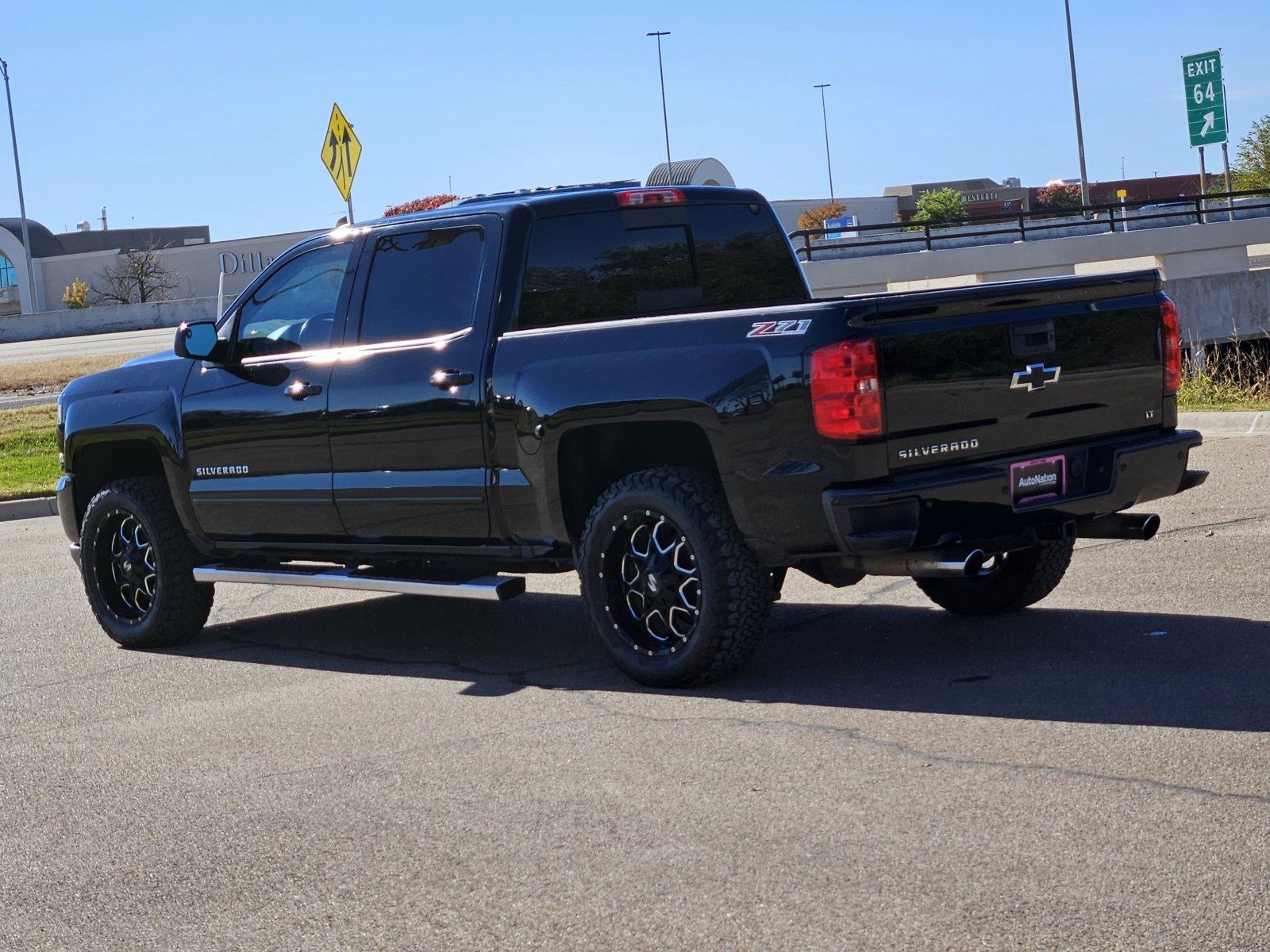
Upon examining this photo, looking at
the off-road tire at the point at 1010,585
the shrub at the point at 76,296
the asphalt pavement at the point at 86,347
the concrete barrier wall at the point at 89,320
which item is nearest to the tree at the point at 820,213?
the concrete barrier wall at the point at 89,320

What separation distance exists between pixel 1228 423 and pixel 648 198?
7754 millimetres

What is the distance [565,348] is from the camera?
647 cm

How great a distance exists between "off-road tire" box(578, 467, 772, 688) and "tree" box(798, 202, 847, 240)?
7482 centimetres

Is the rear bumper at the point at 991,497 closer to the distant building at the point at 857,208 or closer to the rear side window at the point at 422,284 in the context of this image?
the rear side window at the point at 422,284

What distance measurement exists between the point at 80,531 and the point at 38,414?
48.7ft

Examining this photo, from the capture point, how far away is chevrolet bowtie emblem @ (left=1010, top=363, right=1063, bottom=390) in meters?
6.07

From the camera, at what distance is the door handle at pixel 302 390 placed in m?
7.44

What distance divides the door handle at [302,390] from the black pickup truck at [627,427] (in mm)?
52

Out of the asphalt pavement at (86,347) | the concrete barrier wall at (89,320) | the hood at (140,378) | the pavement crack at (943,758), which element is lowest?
the pavement crack at (943,758)

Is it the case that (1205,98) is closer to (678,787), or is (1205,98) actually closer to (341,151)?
(341,151)

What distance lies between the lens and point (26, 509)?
52.9 feet

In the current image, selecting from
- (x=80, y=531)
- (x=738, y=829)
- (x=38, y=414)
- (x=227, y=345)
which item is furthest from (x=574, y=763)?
(x=38, y=414)

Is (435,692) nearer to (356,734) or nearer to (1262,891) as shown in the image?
(356,734)

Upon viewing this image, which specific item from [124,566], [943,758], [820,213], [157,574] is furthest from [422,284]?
[820,213]
